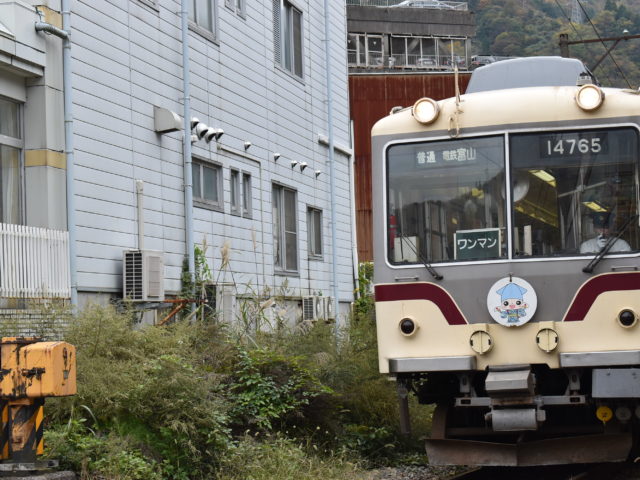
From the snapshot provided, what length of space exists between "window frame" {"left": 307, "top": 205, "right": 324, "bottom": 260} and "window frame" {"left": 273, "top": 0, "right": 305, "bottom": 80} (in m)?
2.33

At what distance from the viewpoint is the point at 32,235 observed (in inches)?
376

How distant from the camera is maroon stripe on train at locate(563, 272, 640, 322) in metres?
8.29

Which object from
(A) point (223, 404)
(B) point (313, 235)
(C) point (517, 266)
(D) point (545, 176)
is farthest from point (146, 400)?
(B) point (313, 235)

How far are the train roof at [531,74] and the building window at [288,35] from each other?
725 cm

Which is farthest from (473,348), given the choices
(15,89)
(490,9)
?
(490,9)

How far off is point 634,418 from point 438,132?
9.71 feet

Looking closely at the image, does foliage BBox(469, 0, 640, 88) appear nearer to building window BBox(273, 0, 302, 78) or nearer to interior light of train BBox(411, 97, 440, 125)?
building window BBox(273, 0, 302, 78)

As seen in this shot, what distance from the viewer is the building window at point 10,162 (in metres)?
9.95

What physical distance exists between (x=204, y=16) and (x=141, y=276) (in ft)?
15.6

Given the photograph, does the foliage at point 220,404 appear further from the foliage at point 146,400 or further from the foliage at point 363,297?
the foliage at point 363,297

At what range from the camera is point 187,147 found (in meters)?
12.8

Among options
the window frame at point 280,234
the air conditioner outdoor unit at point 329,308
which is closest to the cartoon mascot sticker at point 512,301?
the window frame at point 280,234

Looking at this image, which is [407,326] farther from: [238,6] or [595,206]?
[238,6]

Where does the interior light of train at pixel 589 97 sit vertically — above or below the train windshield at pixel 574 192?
above
